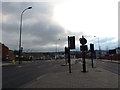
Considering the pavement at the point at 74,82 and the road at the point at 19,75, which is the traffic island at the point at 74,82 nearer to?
the pavement at the point at 74,82

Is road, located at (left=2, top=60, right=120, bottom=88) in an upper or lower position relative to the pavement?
lower

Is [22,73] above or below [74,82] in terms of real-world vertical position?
below

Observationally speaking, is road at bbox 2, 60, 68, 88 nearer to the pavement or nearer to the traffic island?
the pavement

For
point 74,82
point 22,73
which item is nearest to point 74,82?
point 74,82

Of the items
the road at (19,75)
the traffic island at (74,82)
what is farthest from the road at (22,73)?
the traffic island at (74,82)

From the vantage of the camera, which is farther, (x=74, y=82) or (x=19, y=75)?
(x=19, y=75)

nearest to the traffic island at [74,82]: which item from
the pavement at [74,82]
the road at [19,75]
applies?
the pavement at [74,82]

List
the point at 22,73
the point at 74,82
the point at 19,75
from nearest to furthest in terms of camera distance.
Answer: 1. the point at 74,82
2. the point at 19,75
3. the point at 22,73

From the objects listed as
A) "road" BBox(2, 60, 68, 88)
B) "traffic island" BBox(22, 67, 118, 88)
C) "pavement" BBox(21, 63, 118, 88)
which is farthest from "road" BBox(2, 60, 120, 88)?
"traffic island" BBox(22, 67, 118, 88)

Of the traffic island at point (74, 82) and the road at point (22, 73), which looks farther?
the road at point (22, 73)

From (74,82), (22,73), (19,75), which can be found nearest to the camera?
(74,82)

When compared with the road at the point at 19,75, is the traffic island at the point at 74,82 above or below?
above

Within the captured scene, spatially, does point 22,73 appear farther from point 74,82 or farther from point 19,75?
point 74,82

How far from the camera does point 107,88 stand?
30.2 feet
